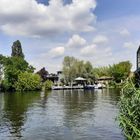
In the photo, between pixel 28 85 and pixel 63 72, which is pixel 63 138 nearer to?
pixel 28 85

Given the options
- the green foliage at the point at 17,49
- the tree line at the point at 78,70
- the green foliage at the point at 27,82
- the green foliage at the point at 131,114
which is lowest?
the green foliage at the point at 131,114

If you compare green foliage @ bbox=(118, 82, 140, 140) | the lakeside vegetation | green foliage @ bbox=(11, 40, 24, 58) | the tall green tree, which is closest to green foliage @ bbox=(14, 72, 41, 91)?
the lakeside vegetation

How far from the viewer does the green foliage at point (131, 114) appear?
17562mm

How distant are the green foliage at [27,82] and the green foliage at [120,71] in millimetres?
41569

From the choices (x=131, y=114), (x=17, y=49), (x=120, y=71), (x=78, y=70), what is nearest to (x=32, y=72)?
(x=78, y=70)

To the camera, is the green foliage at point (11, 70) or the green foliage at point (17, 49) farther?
the green foliage at point (17, 49)

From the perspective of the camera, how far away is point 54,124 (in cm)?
3447

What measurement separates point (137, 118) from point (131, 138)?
0.99 m

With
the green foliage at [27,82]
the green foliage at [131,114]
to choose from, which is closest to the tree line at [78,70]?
the green foliage at [27,82]

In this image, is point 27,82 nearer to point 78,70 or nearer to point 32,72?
point 32,72

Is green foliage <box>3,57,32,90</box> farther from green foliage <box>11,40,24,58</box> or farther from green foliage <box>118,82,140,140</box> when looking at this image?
green foliage <box>118,82,140,140</box>

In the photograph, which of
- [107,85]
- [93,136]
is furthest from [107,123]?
[107,85]

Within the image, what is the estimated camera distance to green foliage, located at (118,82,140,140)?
1756cm

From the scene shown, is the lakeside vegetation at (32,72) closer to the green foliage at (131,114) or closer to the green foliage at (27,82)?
the green foliage at (27,82)
